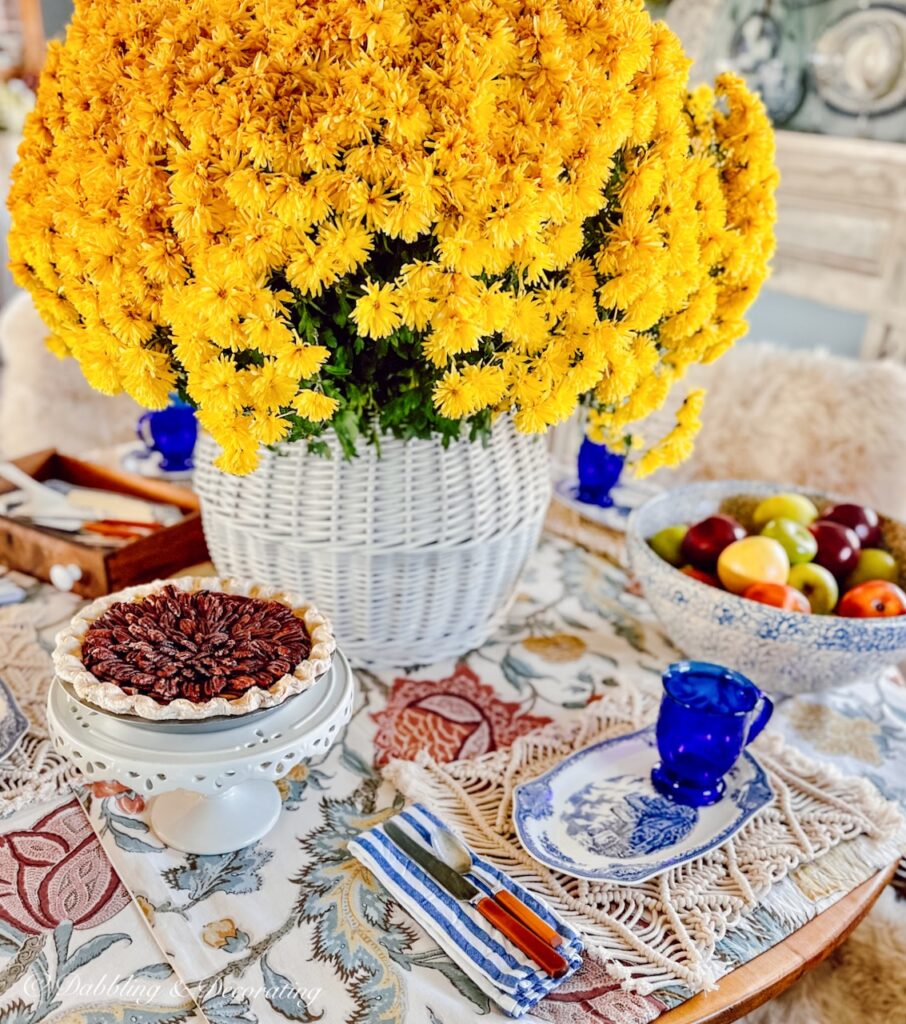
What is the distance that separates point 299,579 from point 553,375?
0.32 m

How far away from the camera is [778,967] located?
2.12 feet

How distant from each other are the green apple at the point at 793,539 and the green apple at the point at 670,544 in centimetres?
9

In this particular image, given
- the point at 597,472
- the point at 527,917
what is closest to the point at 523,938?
the point at 527,917

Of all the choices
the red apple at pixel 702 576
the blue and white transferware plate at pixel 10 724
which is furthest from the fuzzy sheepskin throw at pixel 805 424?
the blue and white transferware plate at pixel 10 724

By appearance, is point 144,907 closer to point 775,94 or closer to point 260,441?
point 260,441

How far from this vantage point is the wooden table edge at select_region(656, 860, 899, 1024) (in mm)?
612

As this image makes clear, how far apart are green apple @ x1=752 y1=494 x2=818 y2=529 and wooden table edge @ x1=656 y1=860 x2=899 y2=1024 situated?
17.1 inches

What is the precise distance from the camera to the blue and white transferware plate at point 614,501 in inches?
49.8

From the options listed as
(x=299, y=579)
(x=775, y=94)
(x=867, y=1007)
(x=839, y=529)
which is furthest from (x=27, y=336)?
(x=775, y=94)

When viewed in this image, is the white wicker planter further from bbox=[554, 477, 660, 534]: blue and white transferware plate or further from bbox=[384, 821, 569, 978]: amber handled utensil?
bbox=[554, 477, 660, 534]: blue and white transferware plate

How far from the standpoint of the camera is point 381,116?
607mm

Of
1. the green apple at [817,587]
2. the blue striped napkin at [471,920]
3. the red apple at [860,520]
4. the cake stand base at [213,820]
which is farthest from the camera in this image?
the red apple at [860,520]

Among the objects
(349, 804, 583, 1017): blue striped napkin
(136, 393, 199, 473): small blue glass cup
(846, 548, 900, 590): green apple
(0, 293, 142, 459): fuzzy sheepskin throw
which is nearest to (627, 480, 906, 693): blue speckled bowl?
(846, 548, 900, 590): green apple

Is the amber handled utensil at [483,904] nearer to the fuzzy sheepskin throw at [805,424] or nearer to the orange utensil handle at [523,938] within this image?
the orange utensil handle at [523,938]
